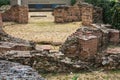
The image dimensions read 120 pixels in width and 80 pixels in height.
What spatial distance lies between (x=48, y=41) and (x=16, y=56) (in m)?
6.16

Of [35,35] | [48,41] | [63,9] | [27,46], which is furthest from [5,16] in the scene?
[27,46]

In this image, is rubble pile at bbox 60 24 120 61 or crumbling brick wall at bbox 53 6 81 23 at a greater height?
rubble pile at bbox 60 24 120 61

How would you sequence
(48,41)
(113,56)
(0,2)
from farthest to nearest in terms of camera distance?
(0,2)
(48,41)
(113,56)

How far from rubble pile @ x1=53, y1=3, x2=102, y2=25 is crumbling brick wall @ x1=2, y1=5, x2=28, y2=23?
1.65m

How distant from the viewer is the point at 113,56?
9797 millimetres

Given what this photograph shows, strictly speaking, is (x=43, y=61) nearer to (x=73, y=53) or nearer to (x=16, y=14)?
(x=73, y=53)

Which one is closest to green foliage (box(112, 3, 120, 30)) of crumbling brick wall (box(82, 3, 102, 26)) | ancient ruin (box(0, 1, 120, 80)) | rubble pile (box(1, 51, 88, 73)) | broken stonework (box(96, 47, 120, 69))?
crumbling brick wall (box(82, 3, 102, 26))

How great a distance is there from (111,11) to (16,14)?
5743mm

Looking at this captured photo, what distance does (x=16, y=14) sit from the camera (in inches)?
830

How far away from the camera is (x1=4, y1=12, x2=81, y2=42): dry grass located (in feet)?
52.8

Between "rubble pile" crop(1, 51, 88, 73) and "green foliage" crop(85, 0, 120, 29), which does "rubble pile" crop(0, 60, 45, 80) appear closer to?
"rubble pile" crop(1, 51, 88, 73)

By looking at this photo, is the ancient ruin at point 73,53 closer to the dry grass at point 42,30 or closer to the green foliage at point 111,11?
the green foliage at point 111,11

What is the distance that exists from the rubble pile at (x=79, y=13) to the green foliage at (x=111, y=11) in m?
0.54

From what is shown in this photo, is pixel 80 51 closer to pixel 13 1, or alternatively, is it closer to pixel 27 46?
pixel 27 46
